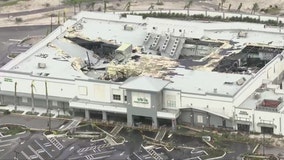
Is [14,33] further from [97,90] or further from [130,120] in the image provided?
[130,120]

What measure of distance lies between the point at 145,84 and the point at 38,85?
13.8 m

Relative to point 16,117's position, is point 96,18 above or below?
above

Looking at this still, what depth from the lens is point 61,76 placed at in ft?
307

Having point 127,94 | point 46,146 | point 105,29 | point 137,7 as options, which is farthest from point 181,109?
point 137,7

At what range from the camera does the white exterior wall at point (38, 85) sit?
9181 cm

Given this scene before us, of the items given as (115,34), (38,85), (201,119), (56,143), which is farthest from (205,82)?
(115,34)

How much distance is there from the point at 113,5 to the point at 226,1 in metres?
20.1

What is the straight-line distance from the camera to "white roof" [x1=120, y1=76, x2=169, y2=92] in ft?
285

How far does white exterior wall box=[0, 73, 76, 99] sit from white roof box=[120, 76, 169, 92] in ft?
24.1

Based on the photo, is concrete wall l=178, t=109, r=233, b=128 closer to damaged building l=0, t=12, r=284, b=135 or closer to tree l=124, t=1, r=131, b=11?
damaged building l=0, t=12, r=284, b=135

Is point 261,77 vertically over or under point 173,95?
over

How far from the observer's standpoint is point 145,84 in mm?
87688

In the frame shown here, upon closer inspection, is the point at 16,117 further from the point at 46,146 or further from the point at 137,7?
the point at 137,7

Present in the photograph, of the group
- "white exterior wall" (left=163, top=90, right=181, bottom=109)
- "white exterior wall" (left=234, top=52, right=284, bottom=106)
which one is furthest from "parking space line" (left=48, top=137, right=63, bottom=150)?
"white exterior wall" (left=234, top=52, right=284, bottom=106)
